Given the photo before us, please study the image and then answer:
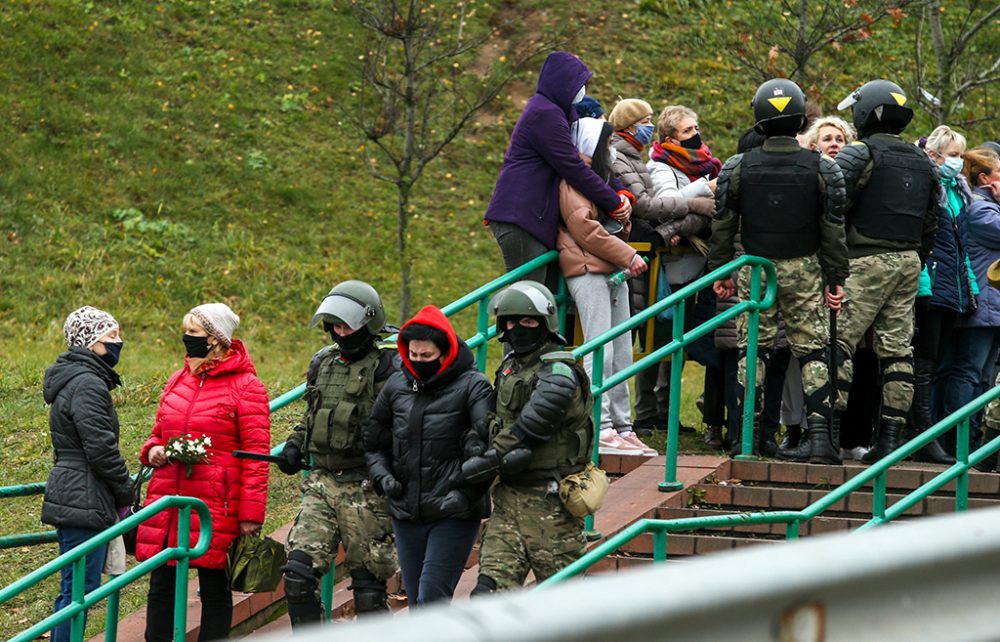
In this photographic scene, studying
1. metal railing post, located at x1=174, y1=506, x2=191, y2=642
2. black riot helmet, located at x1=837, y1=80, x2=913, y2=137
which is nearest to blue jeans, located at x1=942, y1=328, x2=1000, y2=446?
black riot helmet, located at x1=837, y1=80, x2=913, y2=137

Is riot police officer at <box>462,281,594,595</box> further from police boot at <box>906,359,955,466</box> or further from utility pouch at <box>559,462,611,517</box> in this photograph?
police boot at <box>906,359,955,466</box>

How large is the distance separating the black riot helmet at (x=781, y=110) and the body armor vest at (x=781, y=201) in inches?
5.1

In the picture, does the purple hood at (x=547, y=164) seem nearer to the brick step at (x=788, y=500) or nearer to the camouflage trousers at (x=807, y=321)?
the camouflage trousers at (x=807, y=321)

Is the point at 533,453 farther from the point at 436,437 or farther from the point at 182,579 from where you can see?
the point at 182,579

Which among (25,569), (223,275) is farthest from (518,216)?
(223,275)

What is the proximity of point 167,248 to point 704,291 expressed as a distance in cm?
782

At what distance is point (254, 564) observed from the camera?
23.4 feet

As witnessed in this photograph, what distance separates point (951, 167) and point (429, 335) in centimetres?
384

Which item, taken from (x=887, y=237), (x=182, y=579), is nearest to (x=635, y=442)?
(x=887, y=237)

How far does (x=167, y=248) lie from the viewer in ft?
51.8

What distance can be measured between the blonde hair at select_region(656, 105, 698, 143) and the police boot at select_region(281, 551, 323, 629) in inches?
143

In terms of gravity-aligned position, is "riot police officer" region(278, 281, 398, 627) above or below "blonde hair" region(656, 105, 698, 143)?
below

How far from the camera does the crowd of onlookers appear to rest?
28.1 feet

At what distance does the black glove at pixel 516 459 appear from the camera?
21.2 ft
